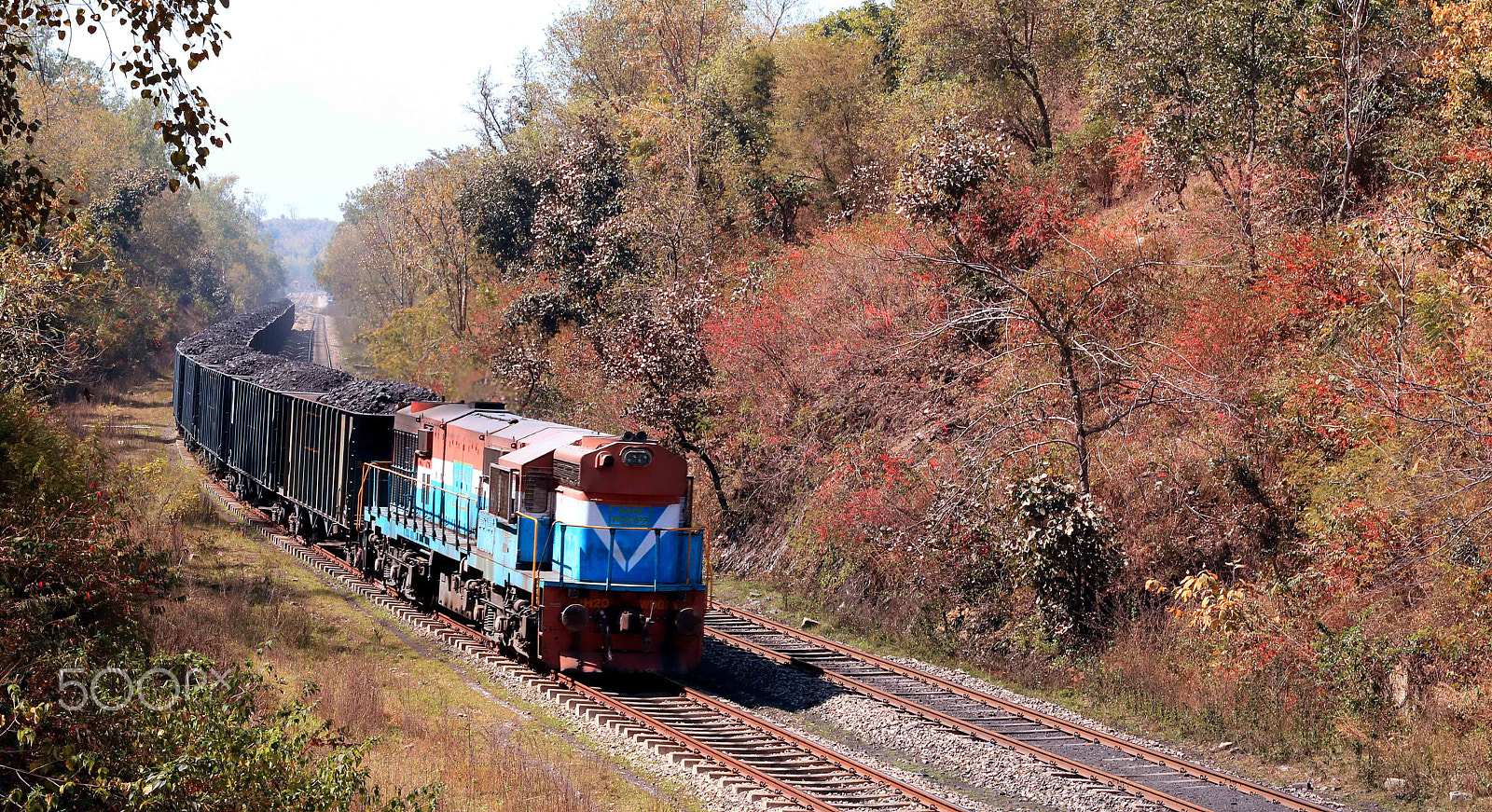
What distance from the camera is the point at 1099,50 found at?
85.3 ft

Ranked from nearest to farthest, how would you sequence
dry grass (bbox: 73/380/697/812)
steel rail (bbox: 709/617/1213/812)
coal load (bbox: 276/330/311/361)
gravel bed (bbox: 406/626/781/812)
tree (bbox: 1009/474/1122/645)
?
1. dry grass (bbox: 73/380/697/812)
2. gravel bed (bbox: 406/626/781/812)
3. steel rail (bbox: 709/617/1213/812)
4. tree (bbox: 1009/474/1122/645)
5. coal load (bbox: 276/330/311/361)

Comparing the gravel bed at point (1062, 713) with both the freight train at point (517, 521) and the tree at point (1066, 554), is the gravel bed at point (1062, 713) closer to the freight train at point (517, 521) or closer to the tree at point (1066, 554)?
the tree at point (1066, 554)

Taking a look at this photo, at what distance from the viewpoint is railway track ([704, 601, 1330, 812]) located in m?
10.7

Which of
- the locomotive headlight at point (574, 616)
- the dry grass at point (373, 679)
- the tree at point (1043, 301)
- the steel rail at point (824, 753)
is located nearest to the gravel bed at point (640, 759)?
the dry grass at point (373, 679)

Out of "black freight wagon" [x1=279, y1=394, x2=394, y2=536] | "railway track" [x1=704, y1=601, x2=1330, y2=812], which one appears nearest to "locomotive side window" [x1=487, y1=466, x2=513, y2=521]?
"railway track" [x1=704, y1=601, x2=1330, y2=812]

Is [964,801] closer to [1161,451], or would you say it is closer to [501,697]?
[501,697]

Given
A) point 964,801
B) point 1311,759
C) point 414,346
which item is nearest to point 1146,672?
point 1311,759

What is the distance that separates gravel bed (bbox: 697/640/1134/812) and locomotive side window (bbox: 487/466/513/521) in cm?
339

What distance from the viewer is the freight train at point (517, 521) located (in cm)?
1391

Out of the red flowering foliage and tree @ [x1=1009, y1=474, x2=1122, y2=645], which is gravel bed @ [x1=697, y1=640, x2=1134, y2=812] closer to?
tree @ [x1=1009, y1=474, x2=1122, y2=645]

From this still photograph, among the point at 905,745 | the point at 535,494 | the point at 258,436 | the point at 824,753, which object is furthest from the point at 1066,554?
the point at 258,436

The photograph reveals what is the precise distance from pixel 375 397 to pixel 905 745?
13.2 metres

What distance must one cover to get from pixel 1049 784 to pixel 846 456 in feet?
34.0

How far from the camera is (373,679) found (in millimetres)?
13641
